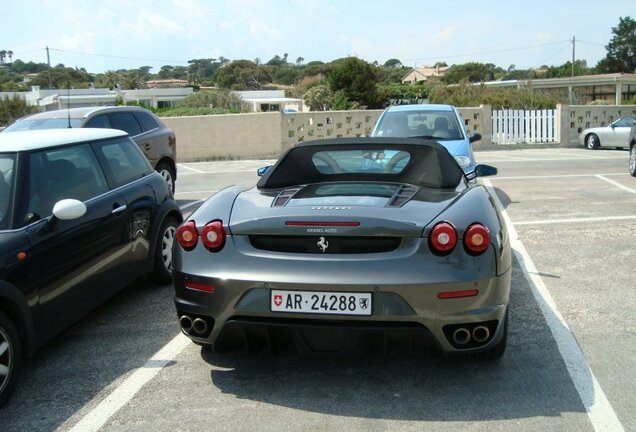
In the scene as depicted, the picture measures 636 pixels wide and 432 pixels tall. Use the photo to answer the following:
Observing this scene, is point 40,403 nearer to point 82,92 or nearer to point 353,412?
point 353,412

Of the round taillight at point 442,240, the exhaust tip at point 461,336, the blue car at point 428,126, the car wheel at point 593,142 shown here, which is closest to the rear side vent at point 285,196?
the round taillight at point 442,240

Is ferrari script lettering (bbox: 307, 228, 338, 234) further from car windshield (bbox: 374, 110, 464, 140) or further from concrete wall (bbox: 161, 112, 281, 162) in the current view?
concrete wall (bbox: 161, 112, 281, 162)

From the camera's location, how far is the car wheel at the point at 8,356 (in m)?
3.66

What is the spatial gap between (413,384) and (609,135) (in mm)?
19763

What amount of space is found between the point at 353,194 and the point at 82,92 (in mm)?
72179

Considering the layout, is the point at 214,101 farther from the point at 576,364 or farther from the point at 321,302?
the point at 321,302

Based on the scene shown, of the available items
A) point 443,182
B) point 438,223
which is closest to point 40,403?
point 438,223

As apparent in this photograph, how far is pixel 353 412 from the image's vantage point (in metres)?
3.52

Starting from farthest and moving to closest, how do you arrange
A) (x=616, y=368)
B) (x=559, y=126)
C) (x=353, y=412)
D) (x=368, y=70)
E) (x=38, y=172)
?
(x=368, y=70), (x=559, y=126), (x=38, y=172), (x=616, y=368), (x=353, y=412)

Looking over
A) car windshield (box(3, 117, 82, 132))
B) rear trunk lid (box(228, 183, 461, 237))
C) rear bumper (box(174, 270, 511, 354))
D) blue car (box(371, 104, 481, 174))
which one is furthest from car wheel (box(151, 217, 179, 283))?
blue car (box(371, 104, 481, 174))

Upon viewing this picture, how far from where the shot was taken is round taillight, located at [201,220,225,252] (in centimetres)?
379

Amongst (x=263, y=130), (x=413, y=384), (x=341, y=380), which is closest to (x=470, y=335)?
(x=413, y=384)

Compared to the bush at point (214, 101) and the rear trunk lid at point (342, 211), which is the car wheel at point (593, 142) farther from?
the bush at point (214, 101)

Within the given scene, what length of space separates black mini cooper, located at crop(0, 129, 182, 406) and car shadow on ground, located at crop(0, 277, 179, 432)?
0.22 metres
